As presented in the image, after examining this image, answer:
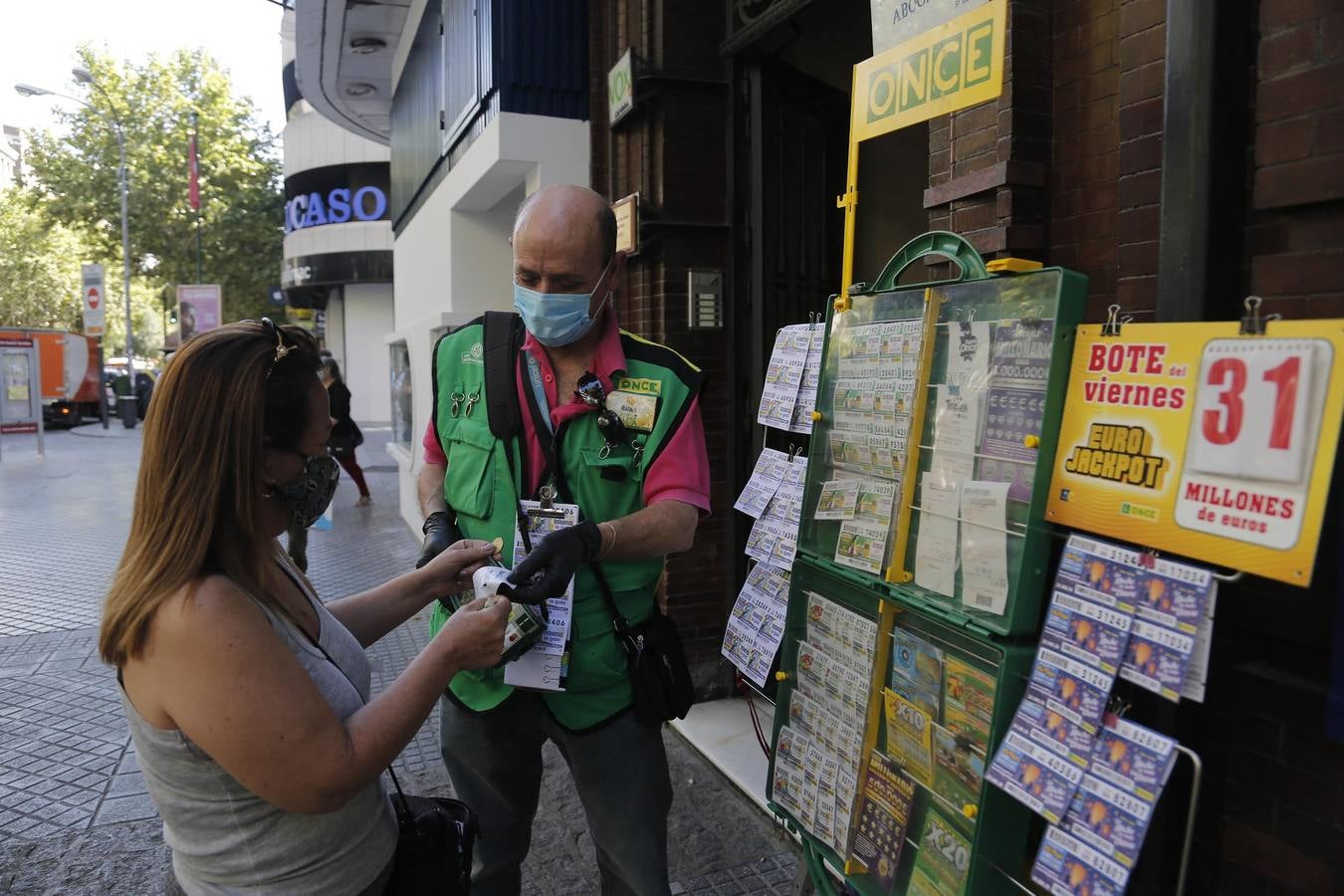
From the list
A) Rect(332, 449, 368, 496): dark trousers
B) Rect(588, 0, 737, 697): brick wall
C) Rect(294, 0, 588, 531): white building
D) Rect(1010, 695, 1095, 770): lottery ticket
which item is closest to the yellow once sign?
Rect(1010, 695, 1095, 770): lottery ticket

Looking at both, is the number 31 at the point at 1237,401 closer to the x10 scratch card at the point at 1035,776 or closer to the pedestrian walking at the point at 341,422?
the x10 scratch card at the point at 1035,776

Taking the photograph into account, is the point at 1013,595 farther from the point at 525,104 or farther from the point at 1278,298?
the point at 525,104

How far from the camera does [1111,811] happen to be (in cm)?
156

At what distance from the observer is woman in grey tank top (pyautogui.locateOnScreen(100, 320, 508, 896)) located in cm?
135

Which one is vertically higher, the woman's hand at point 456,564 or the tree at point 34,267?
the tree at point 34,267

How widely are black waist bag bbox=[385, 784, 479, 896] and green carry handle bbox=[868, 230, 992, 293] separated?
161 cm

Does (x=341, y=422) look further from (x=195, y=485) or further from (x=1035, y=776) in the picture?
(x=1035, y=776)

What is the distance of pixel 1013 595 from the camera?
5.93ft

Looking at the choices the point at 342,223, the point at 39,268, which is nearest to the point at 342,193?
the point at 342,223

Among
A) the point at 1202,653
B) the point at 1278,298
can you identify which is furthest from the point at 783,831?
the point at 1278,298

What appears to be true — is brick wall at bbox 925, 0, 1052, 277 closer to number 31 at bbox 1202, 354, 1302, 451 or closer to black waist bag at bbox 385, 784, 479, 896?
number 31 at bbox 1202, 354, 1302, 451

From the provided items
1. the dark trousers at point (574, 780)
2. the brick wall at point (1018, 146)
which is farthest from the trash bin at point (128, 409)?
the brick wall at point (1018, 146)

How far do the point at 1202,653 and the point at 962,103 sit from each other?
1.33 meters

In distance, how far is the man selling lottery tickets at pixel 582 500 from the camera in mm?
2123
